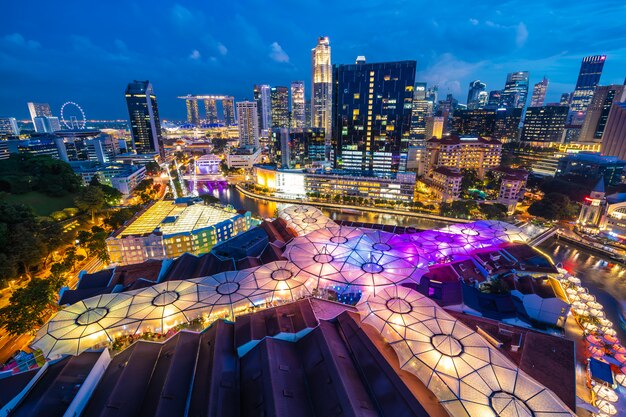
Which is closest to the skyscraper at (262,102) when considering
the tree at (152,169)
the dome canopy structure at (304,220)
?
the tree at (152,169)

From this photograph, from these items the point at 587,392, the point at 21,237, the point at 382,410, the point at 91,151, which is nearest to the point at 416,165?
the point at 587,392

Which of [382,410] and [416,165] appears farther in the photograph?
[416,165]

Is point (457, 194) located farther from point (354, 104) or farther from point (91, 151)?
point (91, 151)

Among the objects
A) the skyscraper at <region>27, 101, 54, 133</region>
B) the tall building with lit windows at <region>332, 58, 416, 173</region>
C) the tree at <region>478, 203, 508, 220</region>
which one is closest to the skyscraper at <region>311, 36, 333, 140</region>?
the tall building with lit windows at <region>332, 58, 416, 173</region>

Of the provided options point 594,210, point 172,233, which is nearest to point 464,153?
point 594,210

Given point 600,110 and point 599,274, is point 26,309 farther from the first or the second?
point 600,110

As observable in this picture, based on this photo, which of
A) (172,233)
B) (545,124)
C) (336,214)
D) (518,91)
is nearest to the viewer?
(172,233)
